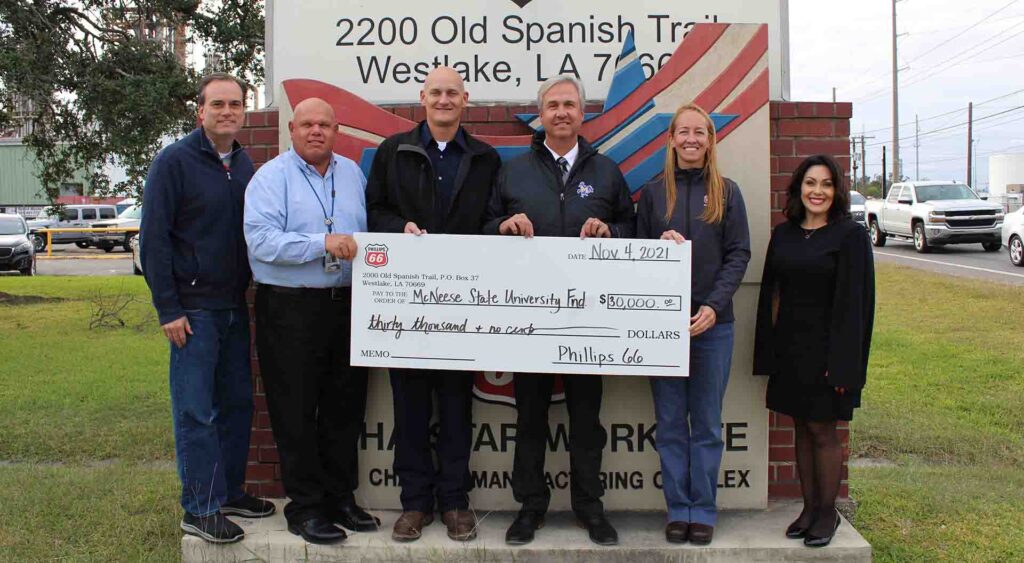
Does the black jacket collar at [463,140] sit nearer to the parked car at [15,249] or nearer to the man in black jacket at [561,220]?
the man in black jacket at [561,220]

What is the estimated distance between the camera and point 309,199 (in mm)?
3791

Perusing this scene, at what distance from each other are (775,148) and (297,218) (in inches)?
95.2

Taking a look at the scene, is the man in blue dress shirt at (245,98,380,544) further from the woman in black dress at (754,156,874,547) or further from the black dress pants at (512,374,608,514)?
the woman in black dress at (754,156,874,547)

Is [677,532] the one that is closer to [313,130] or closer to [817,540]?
[817,540]

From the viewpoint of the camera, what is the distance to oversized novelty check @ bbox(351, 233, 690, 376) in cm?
378

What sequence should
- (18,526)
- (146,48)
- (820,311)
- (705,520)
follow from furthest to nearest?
(146,48)
(18,526)
(705,520)
(820,311)

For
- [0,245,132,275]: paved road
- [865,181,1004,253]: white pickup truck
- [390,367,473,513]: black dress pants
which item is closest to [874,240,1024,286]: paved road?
[865,181,1004,253]: white pickup truck

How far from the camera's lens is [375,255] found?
12.6 feet

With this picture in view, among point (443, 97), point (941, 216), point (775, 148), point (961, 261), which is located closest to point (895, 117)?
point (941, 216)

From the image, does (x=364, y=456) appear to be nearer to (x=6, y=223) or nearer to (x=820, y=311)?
(x=820, y=311)

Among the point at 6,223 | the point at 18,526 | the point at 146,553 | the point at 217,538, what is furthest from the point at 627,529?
the point at 6,223

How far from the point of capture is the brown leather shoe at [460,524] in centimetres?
393

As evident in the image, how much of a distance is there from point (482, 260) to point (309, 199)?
0.82 meters

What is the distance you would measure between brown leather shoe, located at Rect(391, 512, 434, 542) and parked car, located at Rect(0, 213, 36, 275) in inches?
839
